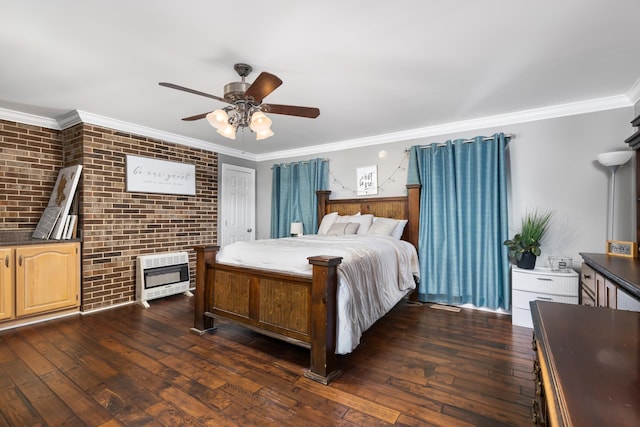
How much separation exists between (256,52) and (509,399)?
9.60 feet

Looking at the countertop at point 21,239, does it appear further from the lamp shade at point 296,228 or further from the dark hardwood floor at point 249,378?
the lamp shade at point 296,228

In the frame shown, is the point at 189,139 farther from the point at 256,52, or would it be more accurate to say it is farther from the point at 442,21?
the point at 442,21

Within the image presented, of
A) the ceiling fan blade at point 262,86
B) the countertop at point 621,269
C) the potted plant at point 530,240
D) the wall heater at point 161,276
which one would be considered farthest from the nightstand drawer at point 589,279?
the wall heater at point 161,276

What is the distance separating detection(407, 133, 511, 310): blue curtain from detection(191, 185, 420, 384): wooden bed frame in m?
2.17

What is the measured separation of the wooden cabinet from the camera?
3004 millimetres

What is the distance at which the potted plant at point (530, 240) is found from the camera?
3.15m

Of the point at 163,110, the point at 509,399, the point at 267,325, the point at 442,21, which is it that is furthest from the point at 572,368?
the point at 163,110

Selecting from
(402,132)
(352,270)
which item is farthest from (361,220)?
(352,270)

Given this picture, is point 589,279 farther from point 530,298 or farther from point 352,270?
point 352,270

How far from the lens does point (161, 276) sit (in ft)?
13.3

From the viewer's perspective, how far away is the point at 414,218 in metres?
3.97

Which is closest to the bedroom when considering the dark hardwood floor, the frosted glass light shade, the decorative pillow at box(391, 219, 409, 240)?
the frosted glass light shade

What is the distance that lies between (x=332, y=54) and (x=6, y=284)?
12.8 ft

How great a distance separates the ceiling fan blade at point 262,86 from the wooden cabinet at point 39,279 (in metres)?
3.02
